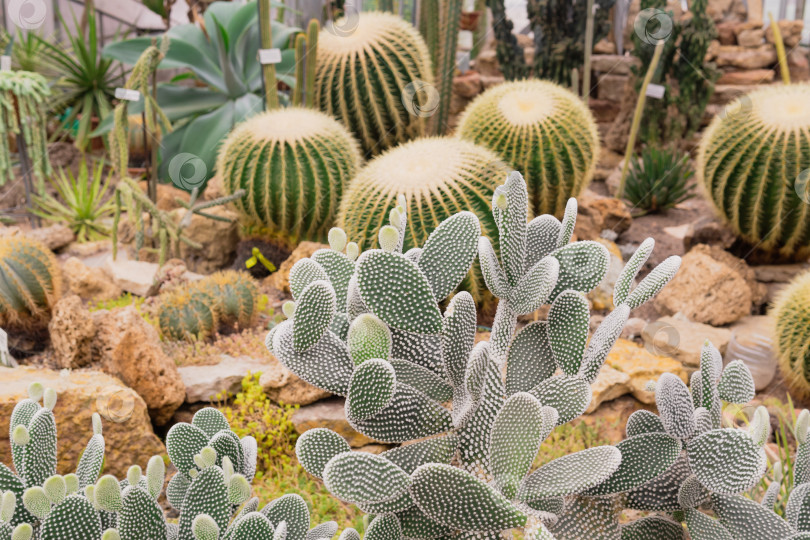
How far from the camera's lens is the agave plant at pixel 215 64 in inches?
155

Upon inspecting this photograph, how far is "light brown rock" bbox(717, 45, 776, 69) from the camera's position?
550 centimetres

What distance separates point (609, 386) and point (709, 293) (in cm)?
81

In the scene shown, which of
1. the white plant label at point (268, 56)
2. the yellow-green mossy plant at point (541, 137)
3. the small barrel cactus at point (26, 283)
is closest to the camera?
the small barrel cactus at point (26, 283)

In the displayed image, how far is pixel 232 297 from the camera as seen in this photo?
2.55m

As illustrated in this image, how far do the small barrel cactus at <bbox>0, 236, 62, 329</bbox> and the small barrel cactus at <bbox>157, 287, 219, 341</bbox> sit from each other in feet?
1.29

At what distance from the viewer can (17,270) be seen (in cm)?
237

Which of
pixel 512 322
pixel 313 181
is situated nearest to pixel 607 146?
pixel 313 181

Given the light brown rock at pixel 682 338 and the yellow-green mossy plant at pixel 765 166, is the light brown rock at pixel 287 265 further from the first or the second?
the yellow-green mossy plant at pixel 765 166

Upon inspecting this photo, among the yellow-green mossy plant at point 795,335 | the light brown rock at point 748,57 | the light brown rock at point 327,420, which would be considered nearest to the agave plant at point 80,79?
the light brown rock at point 327,420

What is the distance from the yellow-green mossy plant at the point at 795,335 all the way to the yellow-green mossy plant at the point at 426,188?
970 millimetres

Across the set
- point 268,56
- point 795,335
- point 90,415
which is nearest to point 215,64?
point 268,56

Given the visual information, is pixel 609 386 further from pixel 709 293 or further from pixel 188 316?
pixel 188 316

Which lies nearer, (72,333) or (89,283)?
(72,333)

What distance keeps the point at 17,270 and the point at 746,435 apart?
2391mm
